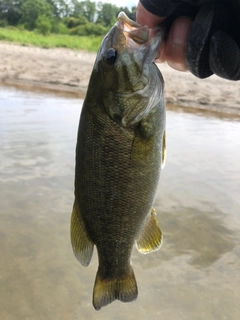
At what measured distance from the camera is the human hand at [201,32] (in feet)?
6.20

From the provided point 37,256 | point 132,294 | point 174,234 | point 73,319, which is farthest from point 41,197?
point 132,294

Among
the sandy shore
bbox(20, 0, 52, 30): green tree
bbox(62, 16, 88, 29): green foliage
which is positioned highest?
the sandy shore

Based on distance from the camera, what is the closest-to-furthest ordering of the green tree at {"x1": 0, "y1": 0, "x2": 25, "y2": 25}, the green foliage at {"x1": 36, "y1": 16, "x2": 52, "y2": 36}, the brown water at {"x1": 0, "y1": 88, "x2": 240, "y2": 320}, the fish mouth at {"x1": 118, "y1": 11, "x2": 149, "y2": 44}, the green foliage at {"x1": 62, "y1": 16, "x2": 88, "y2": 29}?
the fish mouth at {"x1": 118, "y1": 11, "x2": 149, "y2": 44}
the brown water at {"x1": 0, "y1": 88, "x2": 240, "y2": 320}
the green foliage at {"x1": 36, "y1": 16, "x2": 52, "y2": 36}
the green foliage at {"x1": 62, "y1": 16, "x2": 88, "y2": 29}
the green tree at {"x1": 0, "y1": 0, "x2": 25, "y2": 25}

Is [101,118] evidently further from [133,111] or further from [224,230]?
[224,230]

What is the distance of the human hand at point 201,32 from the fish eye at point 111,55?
14.7 inches

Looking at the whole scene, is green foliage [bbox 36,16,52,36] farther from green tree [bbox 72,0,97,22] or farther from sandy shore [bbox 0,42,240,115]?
green tree [bbox 72,0,97,22]

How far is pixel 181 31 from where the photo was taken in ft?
6.44

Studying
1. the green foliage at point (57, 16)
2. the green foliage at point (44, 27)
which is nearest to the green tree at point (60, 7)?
the green foliage at point (57, 16)

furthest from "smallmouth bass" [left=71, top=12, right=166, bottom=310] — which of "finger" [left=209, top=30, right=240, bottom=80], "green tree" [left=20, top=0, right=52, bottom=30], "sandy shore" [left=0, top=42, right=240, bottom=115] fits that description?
"green tree" [left=20, top=0, right=52, bottom=30]

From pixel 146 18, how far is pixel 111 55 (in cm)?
40

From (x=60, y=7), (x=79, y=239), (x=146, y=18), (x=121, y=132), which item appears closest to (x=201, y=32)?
(x=146, y=18)

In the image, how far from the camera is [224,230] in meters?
4.72

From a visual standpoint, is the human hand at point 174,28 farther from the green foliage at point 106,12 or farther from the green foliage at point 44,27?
the green foliage at point 106,12

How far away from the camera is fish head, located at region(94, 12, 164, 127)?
5.47ft
